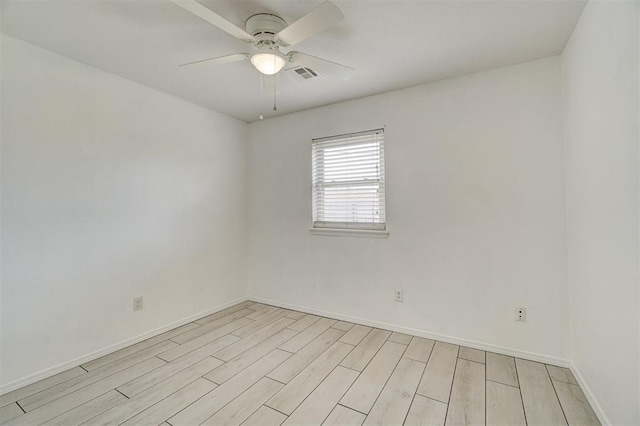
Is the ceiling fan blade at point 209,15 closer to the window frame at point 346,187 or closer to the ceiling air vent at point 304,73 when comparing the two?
the ceiling air vent at point 304,73

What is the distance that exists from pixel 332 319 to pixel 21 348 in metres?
2.42

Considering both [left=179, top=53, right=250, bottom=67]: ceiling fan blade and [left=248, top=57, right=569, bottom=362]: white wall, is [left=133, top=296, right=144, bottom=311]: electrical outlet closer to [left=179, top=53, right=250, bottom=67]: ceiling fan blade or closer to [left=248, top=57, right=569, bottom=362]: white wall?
[left=248, top=57, right=569, bottom=362]: white wall

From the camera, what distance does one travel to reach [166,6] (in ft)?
5.23

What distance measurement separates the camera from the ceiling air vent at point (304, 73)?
2.27 m

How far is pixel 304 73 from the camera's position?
2.34m

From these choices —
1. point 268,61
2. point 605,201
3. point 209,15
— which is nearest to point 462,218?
point 605,201

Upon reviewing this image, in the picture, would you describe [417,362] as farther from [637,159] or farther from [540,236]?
[637,159]

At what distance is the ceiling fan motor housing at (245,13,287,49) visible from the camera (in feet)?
5.35

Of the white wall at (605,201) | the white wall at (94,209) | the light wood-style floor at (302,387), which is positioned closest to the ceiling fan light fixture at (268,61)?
the white wall at (94,209)

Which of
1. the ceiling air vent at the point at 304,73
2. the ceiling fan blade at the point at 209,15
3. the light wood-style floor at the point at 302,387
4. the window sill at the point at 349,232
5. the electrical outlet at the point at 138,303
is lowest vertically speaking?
the light wood-style floor at the point at 302,387

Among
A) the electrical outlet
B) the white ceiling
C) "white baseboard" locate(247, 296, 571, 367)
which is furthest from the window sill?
the electrical outlet

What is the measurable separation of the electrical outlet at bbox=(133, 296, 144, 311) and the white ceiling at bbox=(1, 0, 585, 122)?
1.91 meters

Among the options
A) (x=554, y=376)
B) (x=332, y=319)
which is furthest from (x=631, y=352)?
(x=332, y=319)

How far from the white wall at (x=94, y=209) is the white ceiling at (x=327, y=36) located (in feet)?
0.93
